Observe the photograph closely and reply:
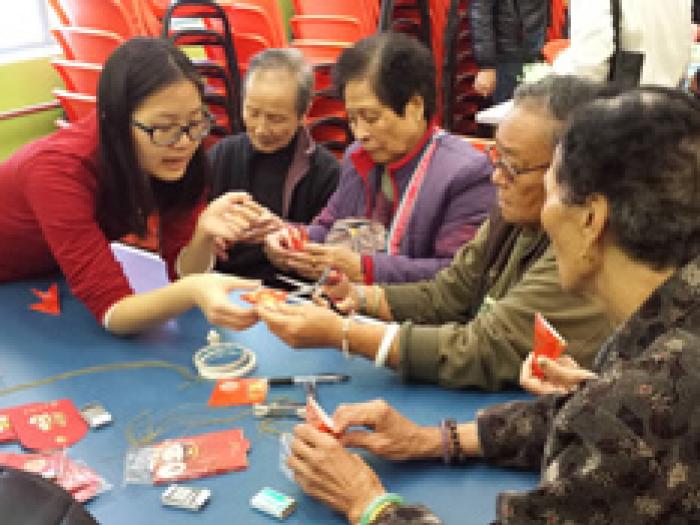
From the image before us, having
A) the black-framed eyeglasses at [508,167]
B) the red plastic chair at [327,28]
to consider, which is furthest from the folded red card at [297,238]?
the red plastic chair at [327,28]

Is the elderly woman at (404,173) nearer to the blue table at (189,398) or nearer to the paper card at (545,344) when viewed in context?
the blue table at (189,398)

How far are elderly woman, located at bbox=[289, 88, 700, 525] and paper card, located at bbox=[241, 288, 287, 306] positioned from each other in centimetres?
70

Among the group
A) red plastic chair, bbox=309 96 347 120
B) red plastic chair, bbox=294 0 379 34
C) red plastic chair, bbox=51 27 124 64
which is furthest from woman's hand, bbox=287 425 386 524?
red plastic chair, bbox=294 0 379 34

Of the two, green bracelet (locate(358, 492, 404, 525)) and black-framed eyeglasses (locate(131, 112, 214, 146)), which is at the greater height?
black-framed eyeglasses (locate(131, 112, 214, 146))

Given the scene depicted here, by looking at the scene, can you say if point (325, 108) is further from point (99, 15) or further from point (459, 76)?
point (459, 76)

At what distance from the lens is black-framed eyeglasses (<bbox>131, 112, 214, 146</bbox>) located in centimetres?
207

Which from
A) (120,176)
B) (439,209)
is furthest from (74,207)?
(439,209)

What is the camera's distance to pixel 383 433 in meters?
1.49

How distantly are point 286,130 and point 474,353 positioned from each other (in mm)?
1565

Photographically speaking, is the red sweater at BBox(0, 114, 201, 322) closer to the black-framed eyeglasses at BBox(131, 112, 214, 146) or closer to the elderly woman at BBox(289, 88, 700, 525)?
the black-framed eyeglasses at BBox(131, 112, 214, 146)

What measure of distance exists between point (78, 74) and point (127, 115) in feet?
7.91

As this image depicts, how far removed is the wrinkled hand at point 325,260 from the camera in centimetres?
245

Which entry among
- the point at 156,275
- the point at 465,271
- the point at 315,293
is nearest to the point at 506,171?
the point at 465,271

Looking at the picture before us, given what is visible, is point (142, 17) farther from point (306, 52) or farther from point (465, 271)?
point (465, 271)
